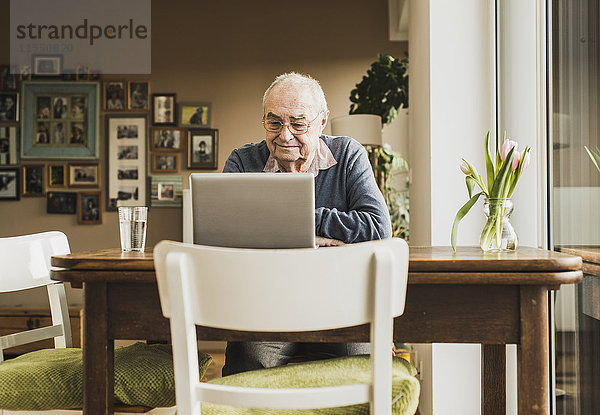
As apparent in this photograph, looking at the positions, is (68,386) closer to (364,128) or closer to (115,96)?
(364,128)

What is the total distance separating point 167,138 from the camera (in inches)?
197

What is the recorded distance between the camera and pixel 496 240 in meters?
1.57

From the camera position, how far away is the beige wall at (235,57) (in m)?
4.97

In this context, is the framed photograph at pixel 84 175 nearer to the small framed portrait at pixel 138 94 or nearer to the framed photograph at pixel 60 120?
the framed photograph at pixel 60 120

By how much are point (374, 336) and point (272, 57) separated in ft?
13.9

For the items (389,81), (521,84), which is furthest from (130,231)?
(389,81)

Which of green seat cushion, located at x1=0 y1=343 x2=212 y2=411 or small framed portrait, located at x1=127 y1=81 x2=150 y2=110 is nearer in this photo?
green seat cushion, located at x1=0 y1=343 x2=212 y2=411

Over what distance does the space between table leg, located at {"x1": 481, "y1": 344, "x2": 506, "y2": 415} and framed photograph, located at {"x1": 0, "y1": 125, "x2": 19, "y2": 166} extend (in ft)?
14.5

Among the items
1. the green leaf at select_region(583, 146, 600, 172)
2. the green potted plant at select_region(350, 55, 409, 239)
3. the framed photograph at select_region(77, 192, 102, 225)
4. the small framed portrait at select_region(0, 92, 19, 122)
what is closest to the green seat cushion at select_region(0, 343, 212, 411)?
the green leaf at select_region(583, 146, 600, 172)

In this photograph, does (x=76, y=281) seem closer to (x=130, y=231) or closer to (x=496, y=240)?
(x=130, y=231)

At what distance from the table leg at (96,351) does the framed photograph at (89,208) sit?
150 inches

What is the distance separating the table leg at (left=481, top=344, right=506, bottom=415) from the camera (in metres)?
1.68

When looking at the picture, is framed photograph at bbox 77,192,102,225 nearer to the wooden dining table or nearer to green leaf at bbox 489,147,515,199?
the wooden dining table

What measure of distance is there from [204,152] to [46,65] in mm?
1463
